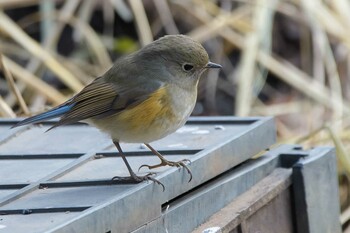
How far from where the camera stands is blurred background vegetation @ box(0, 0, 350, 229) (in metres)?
5.80

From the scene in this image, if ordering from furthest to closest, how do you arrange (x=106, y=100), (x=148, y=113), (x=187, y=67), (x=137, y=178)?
(x=187, y=67) → (x=106, y=100) → (x=148, y=113) → (x=137, y=178)

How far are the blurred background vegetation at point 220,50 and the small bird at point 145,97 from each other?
174 centimetres

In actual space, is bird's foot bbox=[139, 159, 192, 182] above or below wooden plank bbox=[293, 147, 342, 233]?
above

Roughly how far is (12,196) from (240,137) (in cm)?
89

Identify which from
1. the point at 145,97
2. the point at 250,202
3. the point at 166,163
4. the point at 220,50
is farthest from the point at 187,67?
the point at 220,50

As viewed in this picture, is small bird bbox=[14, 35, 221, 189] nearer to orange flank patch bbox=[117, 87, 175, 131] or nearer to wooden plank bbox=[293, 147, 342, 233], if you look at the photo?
orange flank patch bbox=[117, 87, 175, 131]

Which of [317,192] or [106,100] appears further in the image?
[317,192]

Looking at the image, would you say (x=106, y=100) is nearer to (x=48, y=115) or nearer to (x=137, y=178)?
(x=48, y=115)

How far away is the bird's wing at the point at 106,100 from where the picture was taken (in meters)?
3.56

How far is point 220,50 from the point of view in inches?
260

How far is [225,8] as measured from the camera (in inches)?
261

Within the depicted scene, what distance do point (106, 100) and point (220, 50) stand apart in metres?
3.05

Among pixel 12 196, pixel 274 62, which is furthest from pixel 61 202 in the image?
pixel 274 62

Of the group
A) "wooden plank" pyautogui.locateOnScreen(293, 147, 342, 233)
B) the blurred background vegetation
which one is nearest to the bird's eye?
"wooden plank" pyautogui.locateOnScreen(293, 147, 342, 233)
